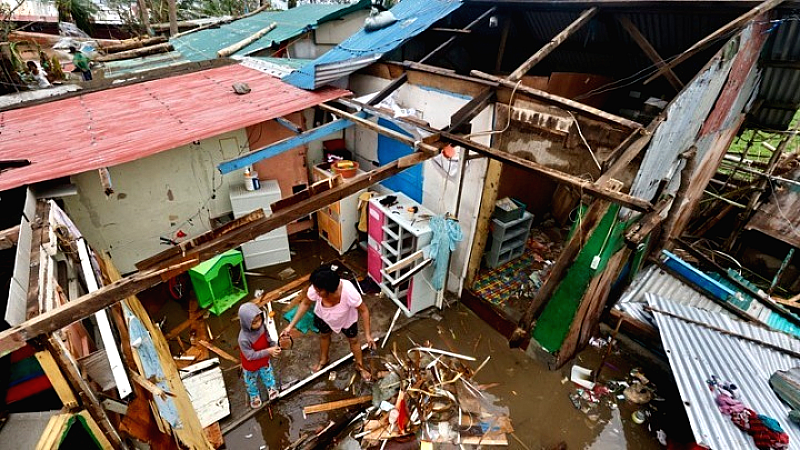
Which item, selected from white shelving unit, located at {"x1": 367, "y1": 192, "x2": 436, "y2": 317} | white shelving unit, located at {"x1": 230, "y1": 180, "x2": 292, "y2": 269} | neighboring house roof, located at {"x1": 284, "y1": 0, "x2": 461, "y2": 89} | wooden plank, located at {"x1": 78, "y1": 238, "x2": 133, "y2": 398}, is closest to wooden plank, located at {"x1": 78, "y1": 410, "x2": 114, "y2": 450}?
wooden plank, located at {"x1": 78, "y1": 238, "x2": 133, "y2": 398}

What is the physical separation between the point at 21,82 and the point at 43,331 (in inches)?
425

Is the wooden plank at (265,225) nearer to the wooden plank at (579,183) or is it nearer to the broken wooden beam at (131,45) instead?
the wooden plank at (579,183)

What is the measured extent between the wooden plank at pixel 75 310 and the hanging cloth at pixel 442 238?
4.14 metres

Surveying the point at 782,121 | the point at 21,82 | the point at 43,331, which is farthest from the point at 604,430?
the point at 21,82

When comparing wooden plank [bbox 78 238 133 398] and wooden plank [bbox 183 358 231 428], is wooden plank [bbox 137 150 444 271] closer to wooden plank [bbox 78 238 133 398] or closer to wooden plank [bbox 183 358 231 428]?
wooden plank [bbox 78 238 133 398]

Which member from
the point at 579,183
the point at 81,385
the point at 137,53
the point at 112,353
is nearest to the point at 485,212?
the point at 579,183

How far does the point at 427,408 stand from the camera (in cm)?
537

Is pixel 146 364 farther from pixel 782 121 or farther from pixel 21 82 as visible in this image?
pixel 782 121

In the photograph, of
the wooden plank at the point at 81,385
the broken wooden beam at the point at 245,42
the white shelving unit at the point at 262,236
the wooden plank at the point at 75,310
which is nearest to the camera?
the wooden plank at the point at 75,310

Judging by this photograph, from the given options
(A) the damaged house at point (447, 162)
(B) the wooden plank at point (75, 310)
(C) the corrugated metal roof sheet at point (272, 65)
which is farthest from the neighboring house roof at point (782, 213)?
(C) the corrugated metal roof sheet at point (272, 65)

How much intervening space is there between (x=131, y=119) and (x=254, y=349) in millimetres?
4616

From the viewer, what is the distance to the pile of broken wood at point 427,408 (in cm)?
505

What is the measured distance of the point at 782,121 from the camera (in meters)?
→ 7.06

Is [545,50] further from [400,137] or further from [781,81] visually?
[781,81]
